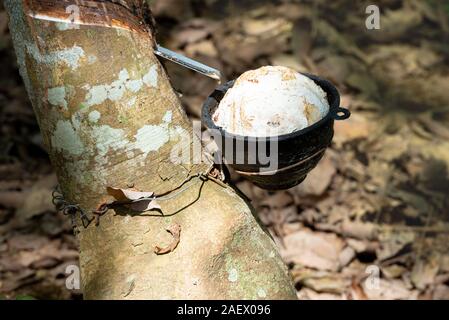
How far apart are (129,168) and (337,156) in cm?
147

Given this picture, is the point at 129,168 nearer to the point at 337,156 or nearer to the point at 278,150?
the point at 278,150

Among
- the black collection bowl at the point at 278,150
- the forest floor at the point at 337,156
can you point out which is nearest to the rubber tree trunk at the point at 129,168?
the black collection bowl at the point at 278,150

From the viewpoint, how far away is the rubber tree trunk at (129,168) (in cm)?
141

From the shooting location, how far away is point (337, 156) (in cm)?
275

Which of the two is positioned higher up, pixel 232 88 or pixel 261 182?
A: pixel 232 88

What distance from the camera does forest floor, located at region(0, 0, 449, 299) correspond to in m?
2.31

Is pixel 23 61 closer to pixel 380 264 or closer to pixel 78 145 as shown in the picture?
pixel 78 145

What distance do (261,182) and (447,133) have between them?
5.39 ft

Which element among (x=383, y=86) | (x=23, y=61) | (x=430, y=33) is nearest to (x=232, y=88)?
(x=23, y=61)

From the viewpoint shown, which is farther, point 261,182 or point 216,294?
point 261,182

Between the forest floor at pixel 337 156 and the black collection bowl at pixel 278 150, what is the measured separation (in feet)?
2.83

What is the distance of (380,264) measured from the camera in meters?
2.34

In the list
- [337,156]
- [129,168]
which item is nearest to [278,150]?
[129,168]

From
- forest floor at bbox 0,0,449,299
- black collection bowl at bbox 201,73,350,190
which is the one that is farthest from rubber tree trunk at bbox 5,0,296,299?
forest floor at bbox 0,0,449,299
